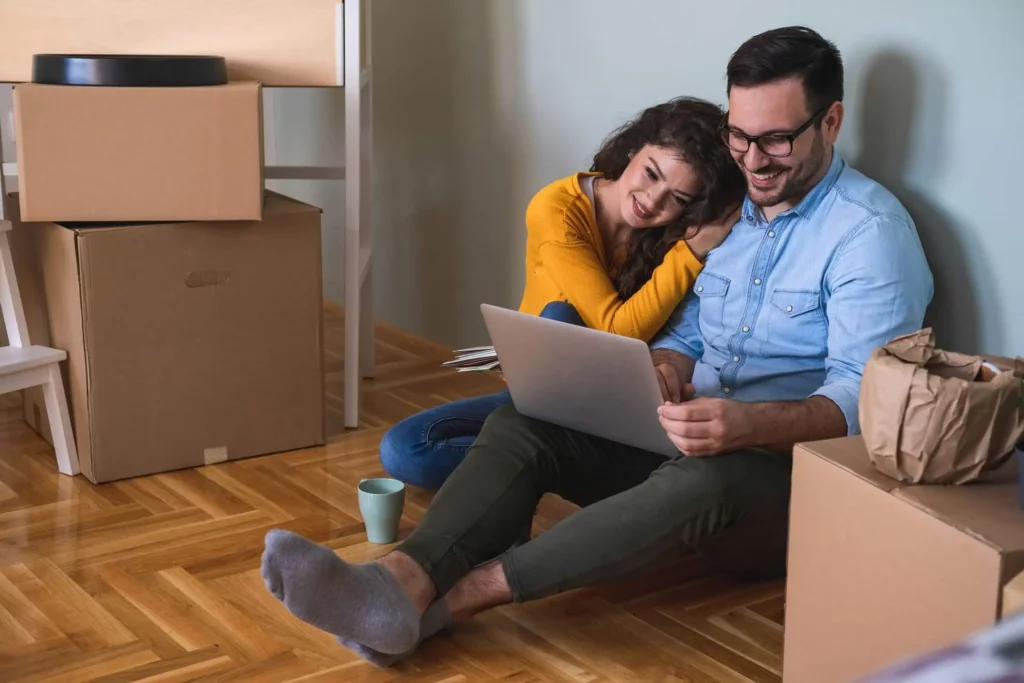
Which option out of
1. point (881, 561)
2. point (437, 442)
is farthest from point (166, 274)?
point (881, 561)

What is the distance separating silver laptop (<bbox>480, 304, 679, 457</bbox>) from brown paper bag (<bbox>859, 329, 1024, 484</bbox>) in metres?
0.32

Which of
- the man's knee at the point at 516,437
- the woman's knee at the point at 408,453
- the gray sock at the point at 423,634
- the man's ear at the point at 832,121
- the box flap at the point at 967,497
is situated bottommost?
the gray sock at the point at 423,634

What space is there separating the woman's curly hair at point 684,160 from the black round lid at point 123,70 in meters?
0.72

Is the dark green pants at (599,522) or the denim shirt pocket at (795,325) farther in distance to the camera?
the denim shirt pocket at (795,325)

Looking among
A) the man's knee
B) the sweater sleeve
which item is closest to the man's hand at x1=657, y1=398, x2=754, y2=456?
the man's knee

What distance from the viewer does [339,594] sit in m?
1.39

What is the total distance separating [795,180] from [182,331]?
1.10 m

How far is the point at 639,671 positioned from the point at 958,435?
543mm

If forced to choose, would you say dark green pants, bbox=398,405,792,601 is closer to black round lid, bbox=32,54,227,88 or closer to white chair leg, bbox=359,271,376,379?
black round lid, bbox=32,54,227,88

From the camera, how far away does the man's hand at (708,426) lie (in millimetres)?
1479

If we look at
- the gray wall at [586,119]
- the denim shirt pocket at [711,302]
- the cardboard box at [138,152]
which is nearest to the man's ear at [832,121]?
the gray wall at [586,119]

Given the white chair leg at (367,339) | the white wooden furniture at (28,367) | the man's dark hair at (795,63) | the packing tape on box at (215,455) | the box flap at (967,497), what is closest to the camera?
the box flap at (967,497)

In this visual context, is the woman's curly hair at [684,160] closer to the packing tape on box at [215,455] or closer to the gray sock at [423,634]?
the gray sock at [423,634]

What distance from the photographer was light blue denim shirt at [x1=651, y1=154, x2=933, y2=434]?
1.54 metres
